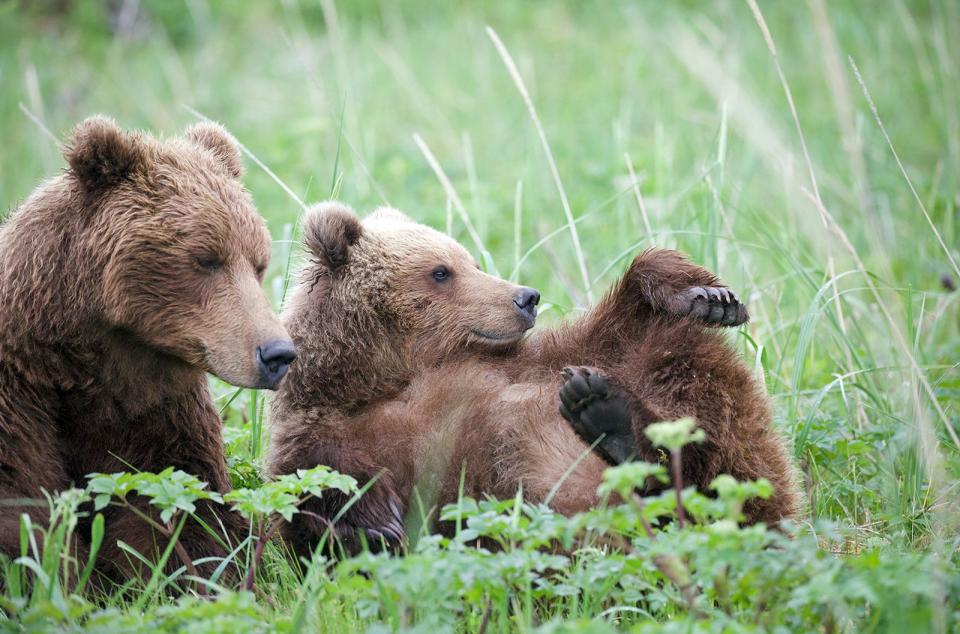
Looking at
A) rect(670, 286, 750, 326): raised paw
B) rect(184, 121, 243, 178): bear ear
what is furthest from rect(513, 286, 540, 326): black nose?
rect(184, 121, 243, 178): bear ear

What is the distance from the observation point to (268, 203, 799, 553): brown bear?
403 cm

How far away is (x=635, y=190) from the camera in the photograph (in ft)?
19.3

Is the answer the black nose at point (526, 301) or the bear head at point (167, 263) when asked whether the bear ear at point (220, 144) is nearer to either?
the bear head at point (167, 263)

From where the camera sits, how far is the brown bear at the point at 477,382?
13.2 feet

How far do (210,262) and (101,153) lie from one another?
0.52m

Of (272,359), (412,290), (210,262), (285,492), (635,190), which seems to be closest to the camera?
(285,492)

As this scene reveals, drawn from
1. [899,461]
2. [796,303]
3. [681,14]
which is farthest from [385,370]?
[681,14]

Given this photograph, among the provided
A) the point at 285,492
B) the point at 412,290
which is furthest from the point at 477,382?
the point at 285,492

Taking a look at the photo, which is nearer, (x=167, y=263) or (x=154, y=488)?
(x=154, y=488)

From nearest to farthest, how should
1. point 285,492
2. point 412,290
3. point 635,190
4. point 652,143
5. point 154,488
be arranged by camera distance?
point 154,488, point 285,492, point 412,290, point 635,190, point 652,143

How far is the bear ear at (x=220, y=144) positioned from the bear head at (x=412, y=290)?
450 mm

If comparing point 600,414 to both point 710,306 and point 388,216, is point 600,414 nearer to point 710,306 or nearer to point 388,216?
point 710,306

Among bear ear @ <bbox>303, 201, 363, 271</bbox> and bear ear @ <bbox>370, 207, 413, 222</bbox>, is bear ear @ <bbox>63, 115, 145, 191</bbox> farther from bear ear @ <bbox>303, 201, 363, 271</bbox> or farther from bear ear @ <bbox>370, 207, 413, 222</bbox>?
bear ear @ <bbox>370, 207, 413, 222</bbox>

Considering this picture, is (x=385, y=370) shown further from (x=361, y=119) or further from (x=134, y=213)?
(x=361, y=119)
